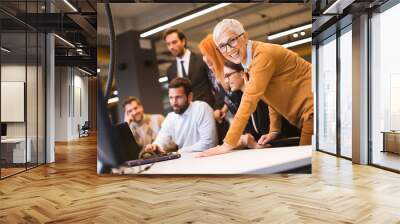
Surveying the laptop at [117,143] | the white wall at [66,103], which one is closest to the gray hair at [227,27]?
the laptop at [117,143]

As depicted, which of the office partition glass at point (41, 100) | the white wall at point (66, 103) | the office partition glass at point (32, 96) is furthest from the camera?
the white wall at point (66, 103)

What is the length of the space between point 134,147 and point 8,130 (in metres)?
2.25

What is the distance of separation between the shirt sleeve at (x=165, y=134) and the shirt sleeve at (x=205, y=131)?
270 mm

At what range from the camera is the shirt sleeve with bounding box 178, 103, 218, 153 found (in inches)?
261

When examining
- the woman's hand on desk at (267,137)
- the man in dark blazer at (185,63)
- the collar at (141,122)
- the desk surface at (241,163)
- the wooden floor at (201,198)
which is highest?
the man in dark blazer at (185,63)

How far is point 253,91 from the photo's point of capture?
6578mm

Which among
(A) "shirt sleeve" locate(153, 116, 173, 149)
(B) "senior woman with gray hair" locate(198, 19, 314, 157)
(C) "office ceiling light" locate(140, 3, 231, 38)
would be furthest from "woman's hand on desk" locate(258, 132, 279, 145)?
(C) "office ceiling light" locate(140, 3, 231, 38)

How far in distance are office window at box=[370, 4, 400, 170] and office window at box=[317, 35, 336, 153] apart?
2.02 m

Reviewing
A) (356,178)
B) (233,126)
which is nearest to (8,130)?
(233,126)

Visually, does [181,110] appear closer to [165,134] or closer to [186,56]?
[165,134]

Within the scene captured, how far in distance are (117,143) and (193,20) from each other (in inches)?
95.4

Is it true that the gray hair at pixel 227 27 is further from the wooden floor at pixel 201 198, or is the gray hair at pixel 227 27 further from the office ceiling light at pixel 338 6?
the wooden floor at pixel 201 198

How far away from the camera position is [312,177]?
663 centimetres

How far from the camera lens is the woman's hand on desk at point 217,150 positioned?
6566mm
